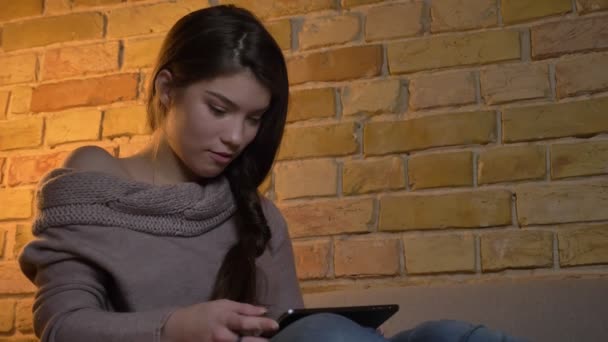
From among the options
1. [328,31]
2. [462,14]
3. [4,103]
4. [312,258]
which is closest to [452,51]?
[462,14]

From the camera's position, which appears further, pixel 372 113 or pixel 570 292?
pixel 372 113

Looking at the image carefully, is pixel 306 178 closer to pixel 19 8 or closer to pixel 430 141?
pixel 430 141

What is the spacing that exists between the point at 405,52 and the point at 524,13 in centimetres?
26

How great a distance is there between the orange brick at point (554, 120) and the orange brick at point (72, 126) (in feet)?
3.23

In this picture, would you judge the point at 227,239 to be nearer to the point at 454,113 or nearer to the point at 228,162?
Answer: the point at 228,162

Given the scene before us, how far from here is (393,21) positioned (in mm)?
1710

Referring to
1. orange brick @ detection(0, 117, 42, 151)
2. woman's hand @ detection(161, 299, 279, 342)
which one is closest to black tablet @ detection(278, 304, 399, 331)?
woman's hand @ detection(161, 299, 279, 342)

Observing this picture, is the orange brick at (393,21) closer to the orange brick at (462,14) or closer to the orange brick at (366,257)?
the orange brick at (462,14)

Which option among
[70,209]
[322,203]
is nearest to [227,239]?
[70,209]

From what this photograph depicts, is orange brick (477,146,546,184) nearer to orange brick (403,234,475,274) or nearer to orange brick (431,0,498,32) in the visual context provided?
orange brick (403,234,475,274)

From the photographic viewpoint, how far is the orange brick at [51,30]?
77.4 inches

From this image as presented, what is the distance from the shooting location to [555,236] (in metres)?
1.51

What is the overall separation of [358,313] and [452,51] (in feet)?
2.86

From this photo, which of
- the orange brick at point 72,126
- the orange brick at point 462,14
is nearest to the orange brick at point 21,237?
the orange brick at point 72,126
